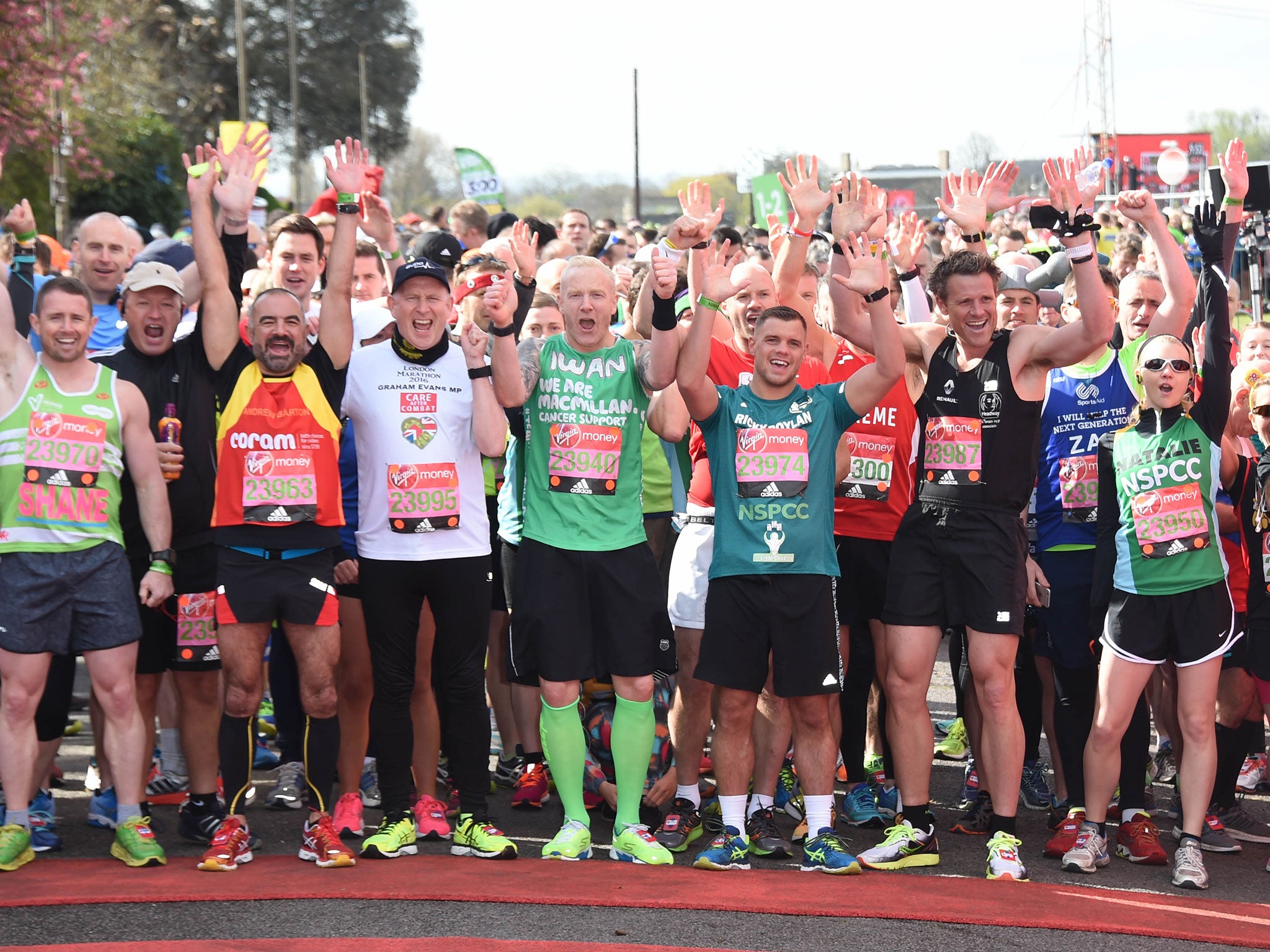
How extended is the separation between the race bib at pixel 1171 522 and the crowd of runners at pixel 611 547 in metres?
0.01

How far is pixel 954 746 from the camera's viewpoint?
7293 millimetres

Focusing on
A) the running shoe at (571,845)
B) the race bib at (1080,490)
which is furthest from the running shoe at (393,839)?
the race bib at (1080,490)

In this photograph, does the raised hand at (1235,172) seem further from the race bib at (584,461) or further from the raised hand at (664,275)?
the race bib at (584,461)

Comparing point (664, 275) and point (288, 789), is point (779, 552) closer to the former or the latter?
point (664, 275)

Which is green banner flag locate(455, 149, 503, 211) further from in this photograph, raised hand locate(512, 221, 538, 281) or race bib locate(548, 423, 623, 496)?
race bib locate(548, 423, 623, 496)

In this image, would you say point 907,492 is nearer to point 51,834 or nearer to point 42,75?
point 51,834

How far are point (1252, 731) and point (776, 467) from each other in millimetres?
2438

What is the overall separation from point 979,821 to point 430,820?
7.46ft

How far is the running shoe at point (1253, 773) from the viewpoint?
6648mm

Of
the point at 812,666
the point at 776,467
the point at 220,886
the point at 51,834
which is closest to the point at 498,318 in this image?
the point at 776,467

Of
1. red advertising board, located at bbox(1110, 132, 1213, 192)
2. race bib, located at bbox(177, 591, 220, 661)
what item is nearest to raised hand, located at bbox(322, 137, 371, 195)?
race bib, located at bbox(177, 591, 220, 661)

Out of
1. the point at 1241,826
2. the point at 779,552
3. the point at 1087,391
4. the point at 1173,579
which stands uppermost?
the point at 1087,391

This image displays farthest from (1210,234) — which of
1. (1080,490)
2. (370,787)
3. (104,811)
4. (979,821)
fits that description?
(104,811)

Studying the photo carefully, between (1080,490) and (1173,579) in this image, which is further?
(1080,490)
